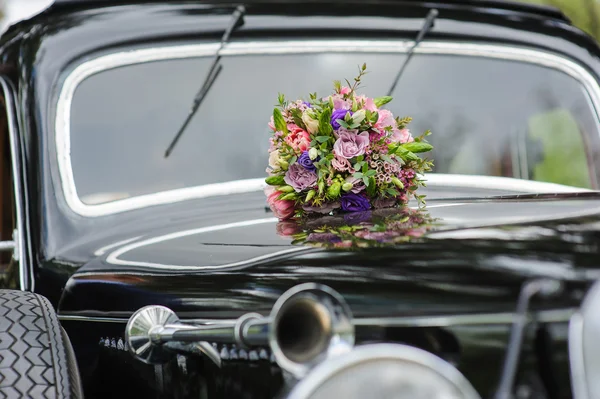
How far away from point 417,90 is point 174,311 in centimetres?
145

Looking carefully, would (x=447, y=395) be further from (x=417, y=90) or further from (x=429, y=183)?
(x=417, y=90)

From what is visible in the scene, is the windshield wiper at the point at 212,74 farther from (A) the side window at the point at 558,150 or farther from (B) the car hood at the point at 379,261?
(A) the side window at the point at 558,150

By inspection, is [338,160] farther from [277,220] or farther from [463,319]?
[463,319]

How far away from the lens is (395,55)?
9.43 feet

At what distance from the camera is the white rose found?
7.40 feet

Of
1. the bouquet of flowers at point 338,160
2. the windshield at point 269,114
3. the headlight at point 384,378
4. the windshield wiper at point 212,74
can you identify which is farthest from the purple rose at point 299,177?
the headlight at point 384,378

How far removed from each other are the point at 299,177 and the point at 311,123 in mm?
151

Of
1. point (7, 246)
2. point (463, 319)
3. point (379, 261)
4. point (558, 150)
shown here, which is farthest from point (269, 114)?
point (463, 319)

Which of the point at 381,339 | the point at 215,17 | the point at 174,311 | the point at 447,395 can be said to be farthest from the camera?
the point at 215,17

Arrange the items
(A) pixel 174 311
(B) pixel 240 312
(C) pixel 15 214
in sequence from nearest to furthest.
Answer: (B) pixel 240 312 < (A) pixel 174 311 < (C) pixel 15 214

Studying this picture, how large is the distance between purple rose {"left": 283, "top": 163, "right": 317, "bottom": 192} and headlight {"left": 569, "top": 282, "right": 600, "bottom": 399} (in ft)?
3.42

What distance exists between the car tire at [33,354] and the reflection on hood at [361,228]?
1.67 ft

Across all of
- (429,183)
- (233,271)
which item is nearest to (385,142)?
(429,183)

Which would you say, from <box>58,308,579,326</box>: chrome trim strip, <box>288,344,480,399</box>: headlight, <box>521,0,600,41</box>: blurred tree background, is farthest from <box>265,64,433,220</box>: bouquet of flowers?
<box>521,0,600,41</box>: blurred tree background
